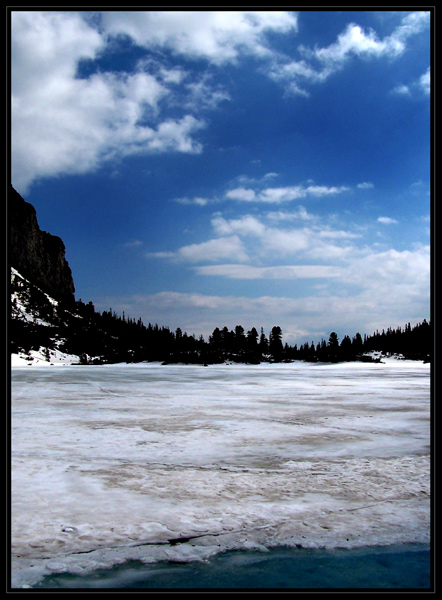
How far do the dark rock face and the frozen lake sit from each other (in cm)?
12810

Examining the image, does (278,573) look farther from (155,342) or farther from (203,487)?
(155,342)

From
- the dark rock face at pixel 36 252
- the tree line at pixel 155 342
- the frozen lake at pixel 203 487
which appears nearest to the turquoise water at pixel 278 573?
the frozen lake at pixel 203 487

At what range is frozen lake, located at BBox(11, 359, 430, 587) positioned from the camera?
3.32 m

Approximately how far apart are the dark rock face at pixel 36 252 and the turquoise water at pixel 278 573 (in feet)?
433

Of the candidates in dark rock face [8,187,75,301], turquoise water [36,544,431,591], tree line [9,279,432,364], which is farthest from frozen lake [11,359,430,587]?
dark rock face [8,187,75,301]

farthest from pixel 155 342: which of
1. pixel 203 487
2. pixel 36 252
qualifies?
pixel 203 487

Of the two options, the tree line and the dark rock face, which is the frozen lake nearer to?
the tree line

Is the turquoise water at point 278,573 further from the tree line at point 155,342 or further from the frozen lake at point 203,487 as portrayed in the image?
the tree line at point 155,342

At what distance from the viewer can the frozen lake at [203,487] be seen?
3.32m

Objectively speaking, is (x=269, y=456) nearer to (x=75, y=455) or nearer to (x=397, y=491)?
(x=397, y=491)

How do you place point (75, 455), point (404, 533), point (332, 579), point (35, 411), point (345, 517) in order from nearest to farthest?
point (332, 579) → point (404, 533) → point (345, 517) → point (75, 455) → point (35, 411)

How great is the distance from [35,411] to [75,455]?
15.7ft

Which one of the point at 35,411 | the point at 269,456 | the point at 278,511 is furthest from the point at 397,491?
the point at 35,411
